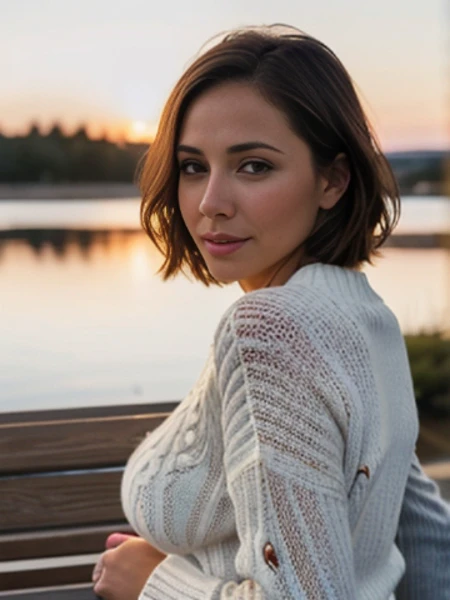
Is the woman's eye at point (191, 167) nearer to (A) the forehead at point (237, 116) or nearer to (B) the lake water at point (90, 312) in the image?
(A) the forehead at point (237, 116)

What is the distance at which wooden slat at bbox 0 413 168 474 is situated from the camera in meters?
2.24

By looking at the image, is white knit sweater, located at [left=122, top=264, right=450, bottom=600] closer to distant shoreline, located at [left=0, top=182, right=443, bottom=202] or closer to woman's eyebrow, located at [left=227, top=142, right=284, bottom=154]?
woman's eyebrow, located at [left=227, top=142, right=284, bottom=154]

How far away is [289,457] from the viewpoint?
1.13 meters

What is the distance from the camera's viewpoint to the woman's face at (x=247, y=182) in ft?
4.42

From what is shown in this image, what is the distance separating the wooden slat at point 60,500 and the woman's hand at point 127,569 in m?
0.65

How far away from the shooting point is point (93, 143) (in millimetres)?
2912

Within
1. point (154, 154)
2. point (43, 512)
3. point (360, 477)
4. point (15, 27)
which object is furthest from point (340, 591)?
point (15, 27)

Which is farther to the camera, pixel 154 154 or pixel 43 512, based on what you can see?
pixel 43 512

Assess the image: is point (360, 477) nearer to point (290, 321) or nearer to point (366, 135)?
point (290, 321)

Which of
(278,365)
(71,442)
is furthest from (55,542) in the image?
(278,365)

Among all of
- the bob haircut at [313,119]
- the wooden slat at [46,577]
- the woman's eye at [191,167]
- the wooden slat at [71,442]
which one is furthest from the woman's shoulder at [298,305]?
the wooden slat at [46,577]

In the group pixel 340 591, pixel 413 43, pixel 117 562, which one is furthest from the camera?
pixel 413 43

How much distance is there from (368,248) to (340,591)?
22.7 inches

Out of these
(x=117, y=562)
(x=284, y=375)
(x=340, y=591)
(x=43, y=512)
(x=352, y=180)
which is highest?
(x=352, y=180)
